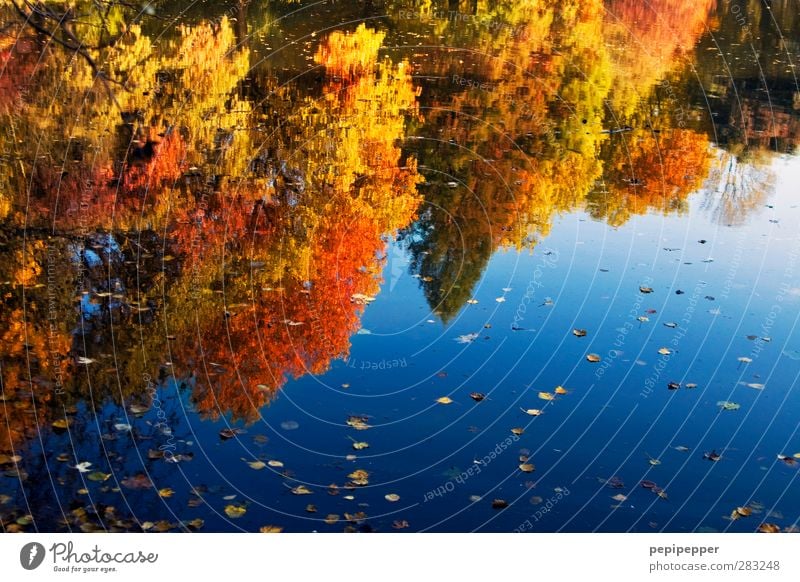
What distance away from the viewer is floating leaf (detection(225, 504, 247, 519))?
23.3 ft

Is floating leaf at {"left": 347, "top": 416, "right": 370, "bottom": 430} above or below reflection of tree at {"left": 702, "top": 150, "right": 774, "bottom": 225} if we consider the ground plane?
below

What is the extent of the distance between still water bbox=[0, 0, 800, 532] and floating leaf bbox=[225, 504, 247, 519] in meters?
0.08

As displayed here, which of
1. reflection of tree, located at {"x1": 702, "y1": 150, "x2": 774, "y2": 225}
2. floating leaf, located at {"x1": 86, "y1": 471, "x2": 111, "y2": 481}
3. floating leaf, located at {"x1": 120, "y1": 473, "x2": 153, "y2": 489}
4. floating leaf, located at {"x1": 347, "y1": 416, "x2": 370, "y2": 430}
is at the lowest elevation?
floating leaf, located at {"x1": 120, "y1": 473, "x2": 153, "y2": 489}

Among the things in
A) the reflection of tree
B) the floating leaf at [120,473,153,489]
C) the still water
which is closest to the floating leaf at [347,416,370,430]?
the still water

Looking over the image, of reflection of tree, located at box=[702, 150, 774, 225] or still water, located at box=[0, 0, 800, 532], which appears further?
reflection of tree, located at box=[702, 150, 774, 225]

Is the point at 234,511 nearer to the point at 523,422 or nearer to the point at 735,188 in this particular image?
the point at 523,422

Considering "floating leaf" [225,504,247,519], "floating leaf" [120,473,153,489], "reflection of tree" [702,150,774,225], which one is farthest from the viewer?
"reflection of tree" [702,150,774,225]

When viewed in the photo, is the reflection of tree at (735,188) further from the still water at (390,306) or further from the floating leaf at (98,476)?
the floating leaf at (98,476)

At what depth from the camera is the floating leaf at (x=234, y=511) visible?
279 inches

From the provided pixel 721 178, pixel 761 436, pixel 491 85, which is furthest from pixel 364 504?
pixel 491 85

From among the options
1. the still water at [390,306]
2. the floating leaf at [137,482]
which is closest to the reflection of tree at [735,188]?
the still water at [390,306]

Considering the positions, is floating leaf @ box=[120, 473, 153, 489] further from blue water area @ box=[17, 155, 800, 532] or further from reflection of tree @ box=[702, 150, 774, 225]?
reflection of tree @ box=[702, 150, 774, 225]

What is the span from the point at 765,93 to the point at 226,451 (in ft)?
69.8

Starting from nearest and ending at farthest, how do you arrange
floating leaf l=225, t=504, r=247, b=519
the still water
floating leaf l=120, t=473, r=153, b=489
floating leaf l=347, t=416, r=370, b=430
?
floating leaf l=225, t=504, r=247, b=519 → floating leaf l=120, t=473, r=153, b=489 → the still water → floating leaf l=347, t=416, r=370, b=430
